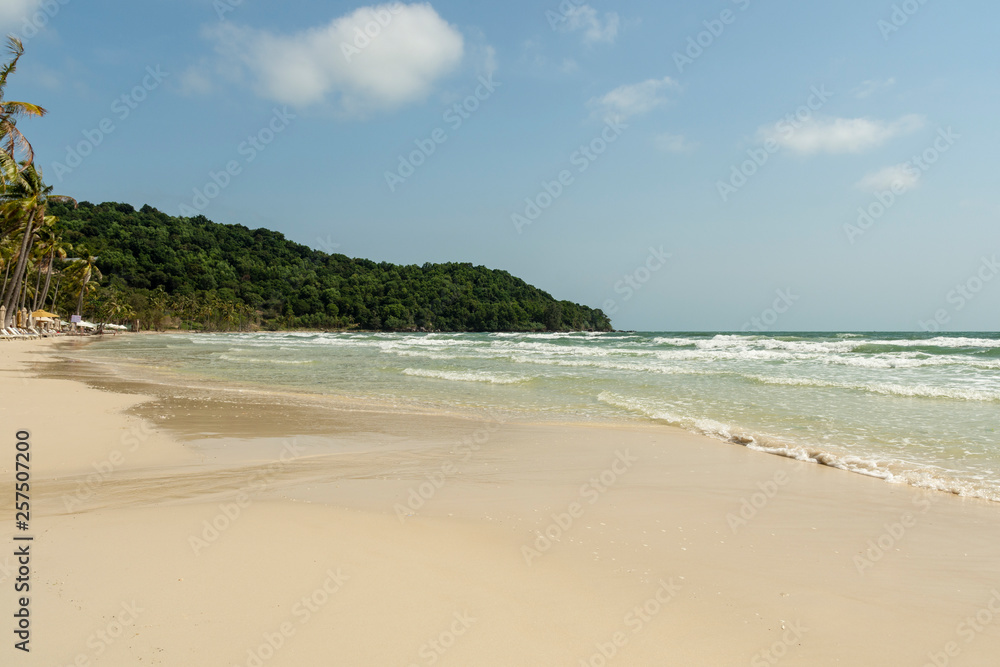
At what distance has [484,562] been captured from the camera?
3555mm

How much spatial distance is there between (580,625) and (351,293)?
13394cm

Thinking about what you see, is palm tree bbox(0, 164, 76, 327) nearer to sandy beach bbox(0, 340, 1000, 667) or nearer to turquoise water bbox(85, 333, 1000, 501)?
turquoise water bbox(85, 333, 1000, 501)

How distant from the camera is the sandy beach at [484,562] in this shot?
2.63 meters

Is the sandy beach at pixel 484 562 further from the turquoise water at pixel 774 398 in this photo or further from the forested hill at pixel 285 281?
the forested hill at pixel 285 281

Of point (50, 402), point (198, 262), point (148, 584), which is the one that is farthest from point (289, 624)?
point (198, 262)

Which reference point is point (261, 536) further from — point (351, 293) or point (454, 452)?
point (351, 293)

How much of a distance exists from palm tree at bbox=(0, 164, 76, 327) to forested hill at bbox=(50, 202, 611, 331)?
2128 inches

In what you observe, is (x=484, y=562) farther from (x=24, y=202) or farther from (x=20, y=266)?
(x=20, y=266)

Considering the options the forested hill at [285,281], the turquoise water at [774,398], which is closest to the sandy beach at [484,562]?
the turquoise water at [774,398]

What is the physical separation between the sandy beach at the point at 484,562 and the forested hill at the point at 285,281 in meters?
101

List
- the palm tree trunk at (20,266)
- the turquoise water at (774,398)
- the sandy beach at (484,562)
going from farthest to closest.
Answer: the palm tree trunk at (20,266) → the turquoise water at (774,398) → the sandy beach at (484,562)

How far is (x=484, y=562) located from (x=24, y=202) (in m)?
37.8

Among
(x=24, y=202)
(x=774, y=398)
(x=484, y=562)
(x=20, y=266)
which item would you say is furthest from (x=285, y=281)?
(x=484, y=562)

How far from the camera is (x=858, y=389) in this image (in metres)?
14.0
